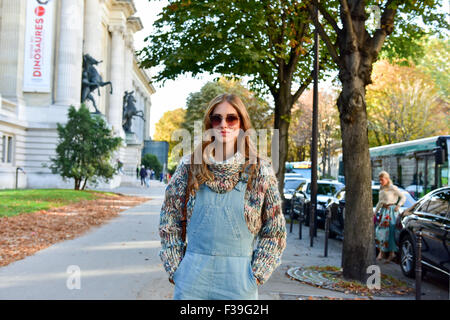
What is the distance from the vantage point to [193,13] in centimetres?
1648

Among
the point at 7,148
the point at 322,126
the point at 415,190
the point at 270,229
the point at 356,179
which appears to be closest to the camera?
the point at 270,229

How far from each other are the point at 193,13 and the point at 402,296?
11.9 metres

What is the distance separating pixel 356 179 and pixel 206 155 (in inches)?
233

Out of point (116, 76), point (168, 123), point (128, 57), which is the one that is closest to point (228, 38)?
point (116, 76)

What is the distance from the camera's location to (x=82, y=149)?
2877 cm

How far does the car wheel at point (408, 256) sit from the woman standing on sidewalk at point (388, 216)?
1.00 meters

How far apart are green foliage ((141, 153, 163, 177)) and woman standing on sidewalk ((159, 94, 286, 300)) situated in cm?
7025

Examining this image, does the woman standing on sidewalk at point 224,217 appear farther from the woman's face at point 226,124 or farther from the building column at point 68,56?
the building column at point 68,56

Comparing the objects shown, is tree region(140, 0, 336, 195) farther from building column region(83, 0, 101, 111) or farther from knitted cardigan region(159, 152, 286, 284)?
building column region(83, 0, 101, 111)

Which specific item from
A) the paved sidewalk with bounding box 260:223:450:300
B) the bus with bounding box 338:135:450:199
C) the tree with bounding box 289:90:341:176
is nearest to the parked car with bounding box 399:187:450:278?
the paved sidewalk with bounding box 260:223:450:300

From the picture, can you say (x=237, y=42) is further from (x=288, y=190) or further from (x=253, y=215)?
(x=253, y=215)

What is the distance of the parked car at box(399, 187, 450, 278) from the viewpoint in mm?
7891

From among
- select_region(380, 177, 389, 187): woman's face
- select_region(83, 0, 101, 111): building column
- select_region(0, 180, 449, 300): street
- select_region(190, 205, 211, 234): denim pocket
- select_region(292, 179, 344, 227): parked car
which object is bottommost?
select_region(0, 180, 449, 300): street
